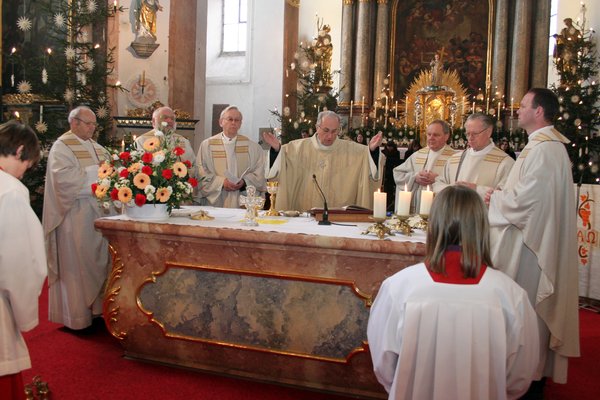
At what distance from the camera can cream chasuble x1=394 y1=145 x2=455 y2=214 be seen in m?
6.14

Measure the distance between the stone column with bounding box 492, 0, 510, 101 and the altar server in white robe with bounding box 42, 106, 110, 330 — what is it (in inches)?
434

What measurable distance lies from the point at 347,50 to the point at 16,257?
534 inches

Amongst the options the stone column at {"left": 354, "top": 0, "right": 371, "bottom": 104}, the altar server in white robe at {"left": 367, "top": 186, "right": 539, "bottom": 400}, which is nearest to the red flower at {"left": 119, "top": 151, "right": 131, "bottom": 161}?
the altar server in white robe at {"left": 367, "top": 186, "right": 539, "bottom": 400}

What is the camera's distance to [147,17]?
9.95m

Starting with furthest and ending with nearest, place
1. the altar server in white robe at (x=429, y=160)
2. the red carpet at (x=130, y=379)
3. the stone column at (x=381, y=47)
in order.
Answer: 1. the stone column at (x=381, y=47)
2. the altar server in white robe at (x=429, y=160)
3. the red carpet at (x=130, y=379)

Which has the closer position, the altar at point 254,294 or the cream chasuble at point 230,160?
the altar at point 254,294

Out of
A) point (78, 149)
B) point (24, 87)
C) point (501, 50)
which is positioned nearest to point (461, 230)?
point (78, 149)

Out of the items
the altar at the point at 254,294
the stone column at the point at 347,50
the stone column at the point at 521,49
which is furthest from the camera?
the stone column at the point at 347,50

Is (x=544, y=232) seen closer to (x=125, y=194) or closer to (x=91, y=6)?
(x=125, y=194)

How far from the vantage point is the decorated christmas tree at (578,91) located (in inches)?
380

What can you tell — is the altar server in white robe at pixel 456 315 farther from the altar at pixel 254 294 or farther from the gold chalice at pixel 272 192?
the gold chalice at pixel 272 192

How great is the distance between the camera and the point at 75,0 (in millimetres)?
8875

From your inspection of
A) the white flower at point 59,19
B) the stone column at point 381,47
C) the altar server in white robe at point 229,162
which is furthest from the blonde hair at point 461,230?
the stone column at point 381,47

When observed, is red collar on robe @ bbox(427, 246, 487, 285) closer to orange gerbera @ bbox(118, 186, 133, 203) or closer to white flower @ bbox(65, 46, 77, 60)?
orange gerbera @ bbox(118, 186, 133, 203)
